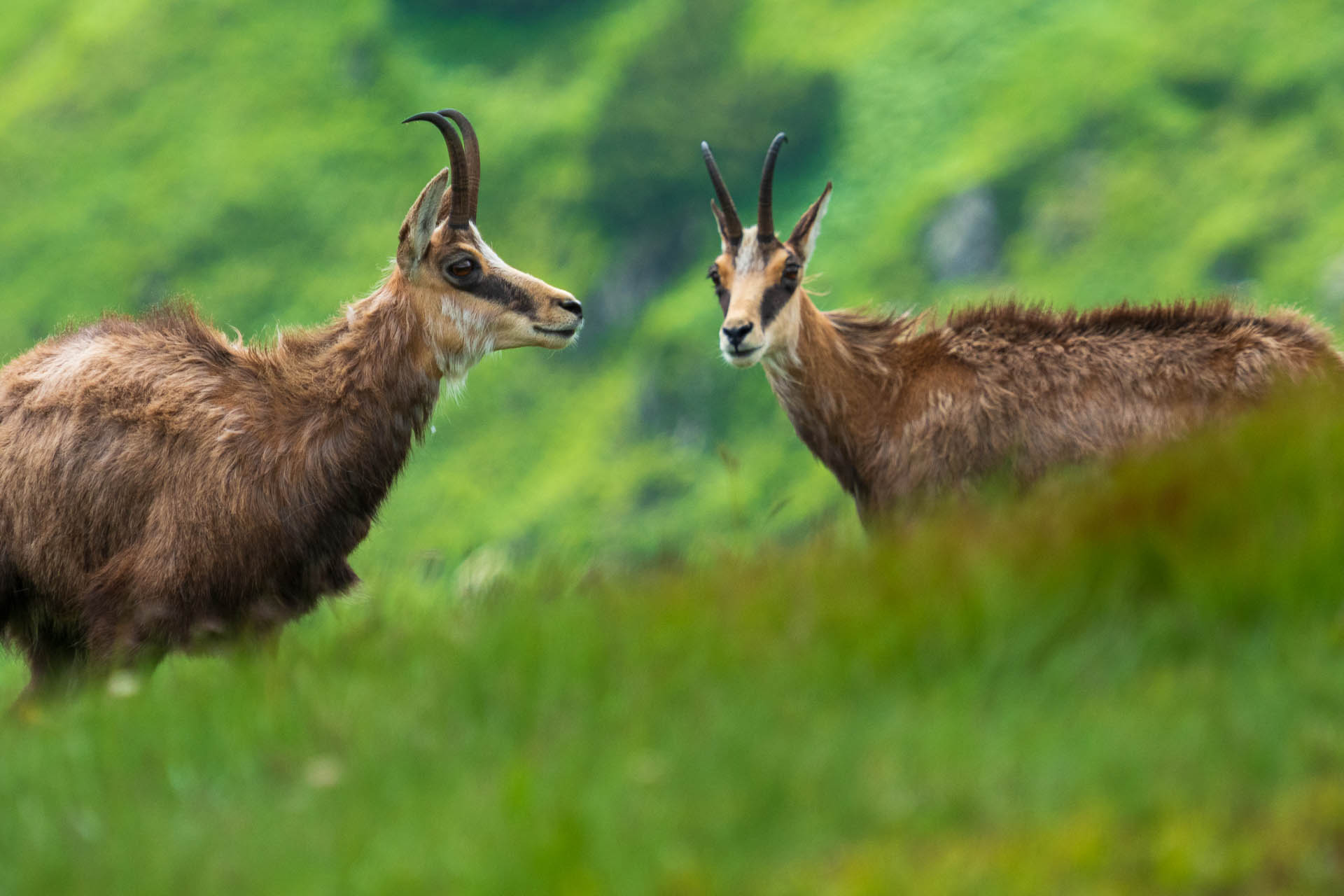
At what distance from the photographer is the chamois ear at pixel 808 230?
11.7m

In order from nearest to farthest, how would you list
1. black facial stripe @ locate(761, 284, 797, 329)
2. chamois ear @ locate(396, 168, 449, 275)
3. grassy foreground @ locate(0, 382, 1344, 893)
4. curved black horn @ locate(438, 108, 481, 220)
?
grassy foreground @ locate(0, 382, 1344, 893) → chamois ear @ locate(396, 168, 449, 275) → curved black horn @ locate(438, 108, 481, 220) → black facial stripe @ locate(761, 284, 797, 329)

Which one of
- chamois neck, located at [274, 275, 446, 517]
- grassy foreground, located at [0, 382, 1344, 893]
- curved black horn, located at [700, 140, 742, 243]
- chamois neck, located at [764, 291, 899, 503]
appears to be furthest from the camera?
curved black horn, located at [700, 140, 742, 243]

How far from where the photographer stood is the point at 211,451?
8.68 metres

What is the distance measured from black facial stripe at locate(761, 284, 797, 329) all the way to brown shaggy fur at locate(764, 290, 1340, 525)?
0.38m

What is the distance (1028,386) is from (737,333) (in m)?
2.05

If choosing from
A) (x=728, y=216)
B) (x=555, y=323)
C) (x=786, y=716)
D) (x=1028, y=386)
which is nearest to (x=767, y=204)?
(x=728, y=216)

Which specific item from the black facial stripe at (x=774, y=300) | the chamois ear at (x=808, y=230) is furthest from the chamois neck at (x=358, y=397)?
the chamois ear at (x=808, y=230)

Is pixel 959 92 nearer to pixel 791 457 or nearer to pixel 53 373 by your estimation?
pixel 791 457

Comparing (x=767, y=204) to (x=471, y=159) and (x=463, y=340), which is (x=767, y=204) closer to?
(x=471, y=159)

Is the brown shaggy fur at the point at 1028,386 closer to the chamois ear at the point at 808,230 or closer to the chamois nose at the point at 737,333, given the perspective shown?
the chamois nose at the point at 737,333

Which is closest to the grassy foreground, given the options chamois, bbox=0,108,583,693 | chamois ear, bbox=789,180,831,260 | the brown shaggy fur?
chamois, bbox=0,108,583,693

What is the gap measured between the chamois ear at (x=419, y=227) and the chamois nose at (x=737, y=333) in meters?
2.20

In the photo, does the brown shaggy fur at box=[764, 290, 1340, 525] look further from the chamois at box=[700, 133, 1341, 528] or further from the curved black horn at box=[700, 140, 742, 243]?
the curved black horn at box=[700, 140, 742, 243]

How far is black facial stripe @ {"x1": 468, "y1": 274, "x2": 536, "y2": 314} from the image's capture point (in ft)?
32.3
